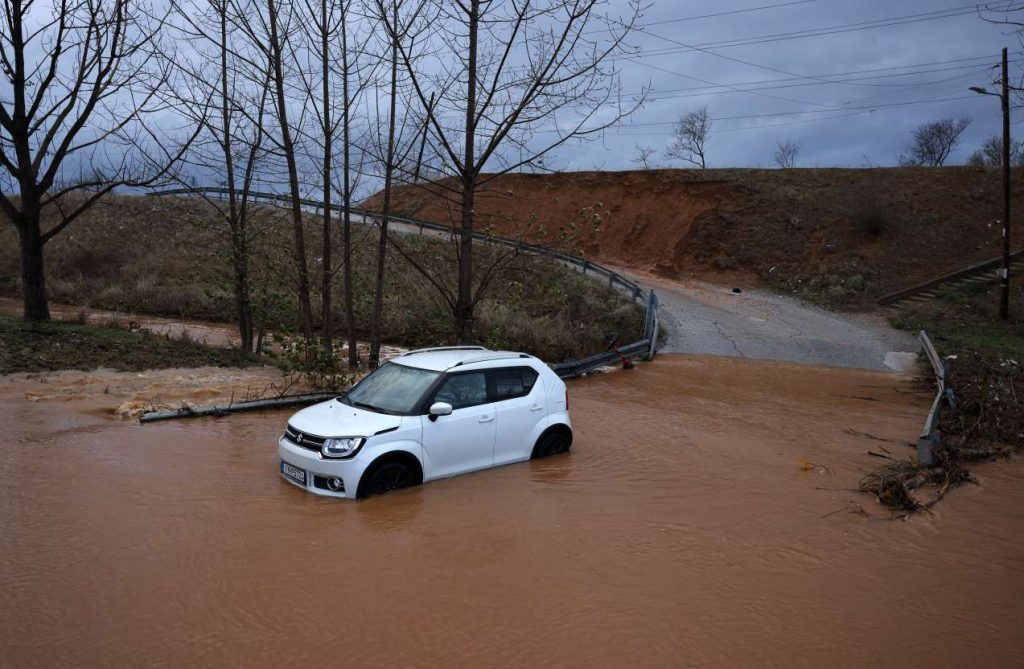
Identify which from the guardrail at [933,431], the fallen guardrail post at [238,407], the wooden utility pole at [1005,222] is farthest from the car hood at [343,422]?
the wooden utility pole at [1005,222]

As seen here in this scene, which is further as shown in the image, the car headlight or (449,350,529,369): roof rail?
(449,350,529,369): roof rail

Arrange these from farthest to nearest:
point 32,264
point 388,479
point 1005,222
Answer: point 1005,222 → point 32,264 → point 388,479

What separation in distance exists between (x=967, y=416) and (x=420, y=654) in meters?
11.1

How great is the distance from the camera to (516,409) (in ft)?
29.9

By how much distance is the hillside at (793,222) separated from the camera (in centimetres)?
3256

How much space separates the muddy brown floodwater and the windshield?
94 centimetres

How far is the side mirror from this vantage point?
8086 millimetres

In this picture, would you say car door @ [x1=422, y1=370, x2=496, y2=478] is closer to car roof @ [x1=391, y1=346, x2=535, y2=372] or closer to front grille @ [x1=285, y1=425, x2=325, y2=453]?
car roof @ [x1=391, y1=346, x2=535, y2=372]

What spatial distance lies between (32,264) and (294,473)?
38.2 ft

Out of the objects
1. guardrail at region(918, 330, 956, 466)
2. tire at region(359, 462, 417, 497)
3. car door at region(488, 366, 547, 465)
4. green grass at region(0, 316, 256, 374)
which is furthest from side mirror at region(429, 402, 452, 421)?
green grass at region(0, 316, 256, 374)

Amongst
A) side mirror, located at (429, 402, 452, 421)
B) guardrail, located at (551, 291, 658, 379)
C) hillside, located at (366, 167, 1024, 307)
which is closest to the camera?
side mirror, located at (429, 402, 452, 421)

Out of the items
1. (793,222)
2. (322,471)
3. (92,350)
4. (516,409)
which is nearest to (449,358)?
(516,409)

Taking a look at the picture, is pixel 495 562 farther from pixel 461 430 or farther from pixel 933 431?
pixel 933 431

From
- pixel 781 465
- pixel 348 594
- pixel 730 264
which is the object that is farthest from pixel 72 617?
pixel 730 264
